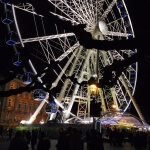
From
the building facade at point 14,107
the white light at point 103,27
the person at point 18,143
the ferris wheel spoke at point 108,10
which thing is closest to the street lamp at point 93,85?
the person at point 18,143

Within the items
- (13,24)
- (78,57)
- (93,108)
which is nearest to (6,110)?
(78,57)

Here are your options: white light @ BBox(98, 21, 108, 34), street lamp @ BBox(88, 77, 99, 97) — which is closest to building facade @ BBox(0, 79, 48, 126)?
white light @ BBox(98, 21, 108, 34)

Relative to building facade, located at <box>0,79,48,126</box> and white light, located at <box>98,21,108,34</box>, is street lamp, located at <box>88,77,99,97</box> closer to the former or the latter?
white light, located at <box>98,21,108,34</box>

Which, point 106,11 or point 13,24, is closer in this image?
point 13,24

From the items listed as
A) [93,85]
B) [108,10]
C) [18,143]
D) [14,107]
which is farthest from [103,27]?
[14,107]

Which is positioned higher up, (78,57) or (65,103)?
(78,57)

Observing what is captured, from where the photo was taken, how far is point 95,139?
26.5 feet

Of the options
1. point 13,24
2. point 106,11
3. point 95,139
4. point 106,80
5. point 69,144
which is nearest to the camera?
point 106,80

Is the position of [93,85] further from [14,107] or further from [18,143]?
[14,107]

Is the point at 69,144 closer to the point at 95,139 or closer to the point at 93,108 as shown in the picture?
the point at 95,139

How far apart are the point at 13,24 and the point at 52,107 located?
31.4 feet

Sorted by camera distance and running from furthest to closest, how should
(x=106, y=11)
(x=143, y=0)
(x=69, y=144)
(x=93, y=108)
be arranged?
(x=106, y=11) → (x=93, y=108) → (x=69, y=144) → (x=143, y=0)

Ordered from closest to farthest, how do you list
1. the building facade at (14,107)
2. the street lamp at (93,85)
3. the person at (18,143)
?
the person at (18,143)
the street lamp at (93,85)
the building facade at (14,107)

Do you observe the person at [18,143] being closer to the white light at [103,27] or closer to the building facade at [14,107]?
the white light at [103,27]
